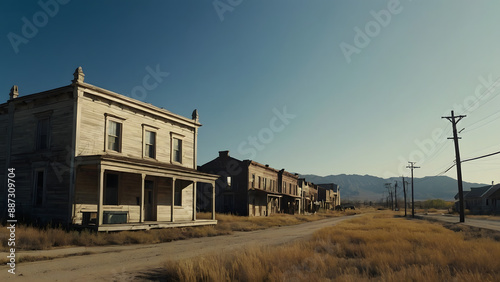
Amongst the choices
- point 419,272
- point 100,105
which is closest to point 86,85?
point 100,105

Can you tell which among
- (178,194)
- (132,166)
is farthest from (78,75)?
(178,194)

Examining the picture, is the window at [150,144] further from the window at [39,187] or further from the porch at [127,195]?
the window at [39,187]

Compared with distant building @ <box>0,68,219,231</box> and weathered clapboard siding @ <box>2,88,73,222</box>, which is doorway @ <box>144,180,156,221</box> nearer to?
distant building @ <box>0,68,219,231</box>

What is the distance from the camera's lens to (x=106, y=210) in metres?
19.5

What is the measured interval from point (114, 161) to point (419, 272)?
48.2 ft

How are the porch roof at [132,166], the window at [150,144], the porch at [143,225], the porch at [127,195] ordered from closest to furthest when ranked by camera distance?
1. the porch at [143,225]
2. the porch roof at [132,166]
3. the porch at [127,195]
4. the window at [150,144]

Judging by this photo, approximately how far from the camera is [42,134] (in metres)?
20.0

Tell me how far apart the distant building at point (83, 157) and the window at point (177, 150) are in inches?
81.9

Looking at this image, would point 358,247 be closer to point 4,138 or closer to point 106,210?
point 106,210

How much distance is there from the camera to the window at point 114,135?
2070 cm

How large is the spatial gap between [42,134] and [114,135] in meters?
3.73

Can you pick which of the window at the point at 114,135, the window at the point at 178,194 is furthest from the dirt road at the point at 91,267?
the window at the point at 178,194

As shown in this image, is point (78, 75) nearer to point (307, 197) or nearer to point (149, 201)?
point (149, 201)

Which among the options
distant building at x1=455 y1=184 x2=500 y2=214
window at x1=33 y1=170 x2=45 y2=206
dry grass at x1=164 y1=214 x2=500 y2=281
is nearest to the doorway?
window at x1=33 y1=170 x2=45 y2=206
